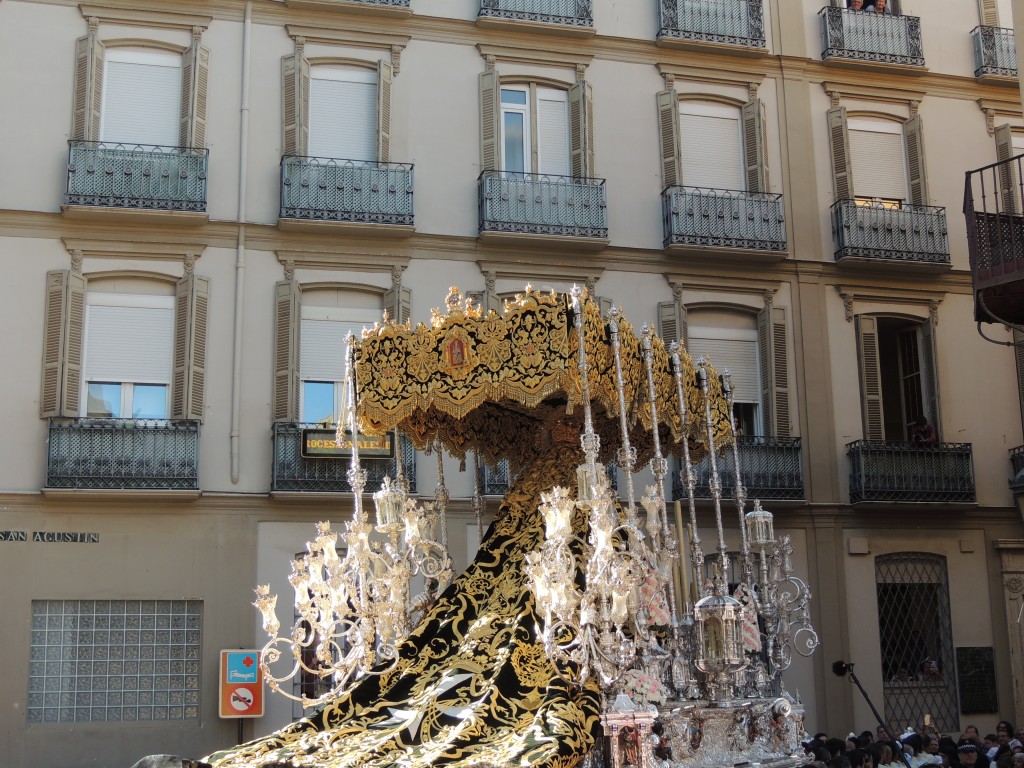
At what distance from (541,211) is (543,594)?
987 centimetres

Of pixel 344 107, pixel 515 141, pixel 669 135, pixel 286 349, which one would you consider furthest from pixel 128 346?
pixel 669 135

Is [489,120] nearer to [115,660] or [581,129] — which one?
[581,129]

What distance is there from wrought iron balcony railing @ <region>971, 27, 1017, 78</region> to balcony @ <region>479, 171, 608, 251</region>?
22.4ft

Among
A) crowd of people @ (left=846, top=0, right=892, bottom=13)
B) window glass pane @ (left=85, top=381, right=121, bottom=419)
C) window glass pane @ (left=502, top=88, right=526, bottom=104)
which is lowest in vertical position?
window glass pane @ (left=85, top=381, right=121, bottom=419)

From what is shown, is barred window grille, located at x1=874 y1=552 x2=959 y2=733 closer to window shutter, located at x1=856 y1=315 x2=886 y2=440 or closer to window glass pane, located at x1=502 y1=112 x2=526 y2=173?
window shutter, located at x1=856 y1=315 x2=886 y2=440

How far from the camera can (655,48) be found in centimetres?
2045

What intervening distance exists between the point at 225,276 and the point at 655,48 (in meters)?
7.22

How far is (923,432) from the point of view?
65.8ft

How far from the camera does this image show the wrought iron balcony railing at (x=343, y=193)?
18438 mm

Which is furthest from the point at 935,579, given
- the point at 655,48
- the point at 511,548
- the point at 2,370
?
the point at 2,370

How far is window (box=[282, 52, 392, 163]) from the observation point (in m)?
19.0

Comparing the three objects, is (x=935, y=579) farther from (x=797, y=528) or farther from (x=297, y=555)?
(x=297, y=555)

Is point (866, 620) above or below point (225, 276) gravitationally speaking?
below

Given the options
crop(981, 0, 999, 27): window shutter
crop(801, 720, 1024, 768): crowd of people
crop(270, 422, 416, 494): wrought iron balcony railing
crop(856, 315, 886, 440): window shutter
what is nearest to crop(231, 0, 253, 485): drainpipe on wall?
crop(270, 422, 416, 494): wrought iron balcony railing
